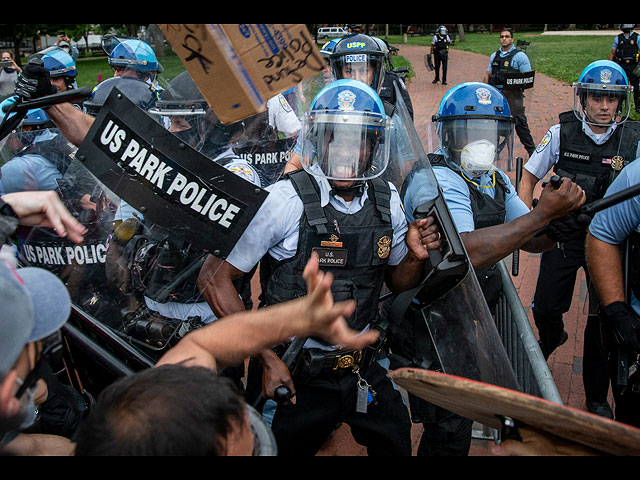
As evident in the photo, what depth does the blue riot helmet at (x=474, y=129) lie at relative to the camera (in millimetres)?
2941

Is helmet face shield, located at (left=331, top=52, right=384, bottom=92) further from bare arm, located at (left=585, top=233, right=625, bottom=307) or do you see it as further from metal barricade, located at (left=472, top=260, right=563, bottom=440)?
bare arm, located at (left=585, top=233, right=625, bottom=307)

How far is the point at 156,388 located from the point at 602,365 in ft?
10.6

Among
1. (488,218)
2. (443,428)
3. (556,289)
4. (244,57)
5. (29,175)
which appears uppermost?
(244,57)

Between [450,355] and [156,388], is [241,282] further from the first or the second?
[156,388]

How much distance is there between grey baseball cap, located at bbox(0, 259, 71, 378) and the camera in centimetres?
114

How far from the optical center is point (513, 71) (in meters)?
8.39

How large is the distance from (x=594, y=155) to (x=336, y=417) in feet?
9.38

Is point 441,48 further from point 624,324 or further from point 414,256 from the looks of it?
point 414,256

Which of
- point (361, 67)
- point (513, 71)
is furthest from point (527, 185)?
point (513, 71)

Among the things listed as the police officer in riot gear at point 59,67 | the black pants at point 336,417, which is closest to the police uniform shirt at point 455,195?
the black pants at point 336,417

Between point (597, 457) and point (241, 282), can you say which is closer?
point (597, 457)

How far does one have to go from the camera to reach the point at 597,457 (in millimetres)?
1372

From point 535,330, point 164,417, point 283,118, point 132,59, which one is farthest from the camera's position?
point 132,59
